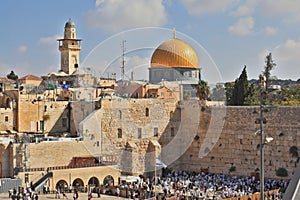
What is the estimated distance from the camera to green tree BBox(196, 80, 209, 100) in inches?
1307

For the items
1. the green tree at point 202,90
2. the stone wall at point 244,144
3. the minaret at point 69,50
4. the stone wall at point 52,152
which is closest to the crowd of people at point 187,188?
the stone wall at point 244,144

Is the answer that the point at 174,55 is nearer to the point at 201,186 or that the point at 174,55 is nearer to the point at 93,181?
the point at 201,186

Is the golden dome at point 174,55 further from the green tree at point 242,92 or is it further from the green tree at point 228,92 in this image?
the green tree at point 228,92

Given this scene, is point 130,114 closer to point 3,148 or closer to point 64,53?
point 3,148

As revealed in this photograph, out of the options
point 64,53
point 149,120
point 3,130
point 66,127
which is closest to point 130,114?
point 149,120

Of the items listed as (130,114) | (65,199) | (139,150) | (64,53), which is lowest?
(65,199)

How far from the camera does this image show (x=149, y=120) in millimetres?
30484

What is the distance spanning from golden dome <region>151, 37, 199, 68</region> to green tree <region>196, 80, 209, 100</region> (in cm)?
384

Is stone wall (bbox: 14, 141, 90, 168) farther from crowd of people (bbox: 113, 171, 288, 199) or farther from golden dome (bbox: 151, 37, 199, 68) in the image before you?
golden dome (bbox: 151, 37, 199, 68)

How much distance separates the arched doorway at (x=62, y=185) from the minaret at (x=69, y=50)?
74.9 ft

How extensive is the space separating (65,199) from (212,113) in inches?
421

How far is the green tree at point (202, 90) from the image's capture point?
3319 cm

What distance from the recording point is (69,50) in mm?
46812

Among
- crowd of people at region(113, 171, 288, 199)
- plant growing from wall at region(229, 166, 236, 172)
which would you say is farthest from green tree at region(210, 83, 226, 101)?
crowd of people at region(113, 171, 288, 199)
